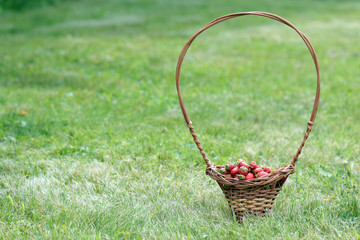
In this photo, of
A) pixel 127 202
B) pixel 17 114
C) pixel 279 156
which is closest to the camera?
pixel 127 202

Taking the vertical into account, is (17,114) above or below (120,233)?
below

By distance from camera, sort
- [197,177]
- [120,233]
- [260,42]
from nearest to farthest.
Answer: [120,233]
[197,177]
[260,42]

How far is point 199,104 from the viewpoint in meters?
6.60

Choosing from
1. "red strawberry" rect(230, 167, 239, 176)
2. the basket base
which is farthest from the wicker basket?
"red strawberry" rect(230, 167, 239, 176)

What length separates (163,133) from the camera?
524 centimetres

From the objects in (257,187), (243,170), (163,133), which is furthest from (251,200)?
(163,133)

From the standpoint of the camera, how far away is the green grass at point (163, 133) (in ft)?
10.1

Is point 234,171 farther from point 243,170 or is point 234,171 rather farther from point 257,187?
point 257,187

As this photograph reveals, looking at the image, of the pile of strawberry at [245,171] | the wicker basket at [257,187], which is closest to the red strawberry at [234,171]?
the pile of strawberry at [245,171]

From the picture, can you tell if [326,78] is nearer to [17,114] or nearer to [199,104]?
[199,104]

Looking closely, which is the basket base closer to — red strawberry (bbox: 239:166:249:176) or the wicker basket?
the wicker basket

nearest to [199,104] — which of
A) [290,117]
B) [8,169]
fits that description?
[290,117]

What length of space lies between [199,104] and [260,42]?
650cm

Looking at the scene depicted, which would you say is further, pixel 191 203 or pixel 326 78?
pixel 326 78
